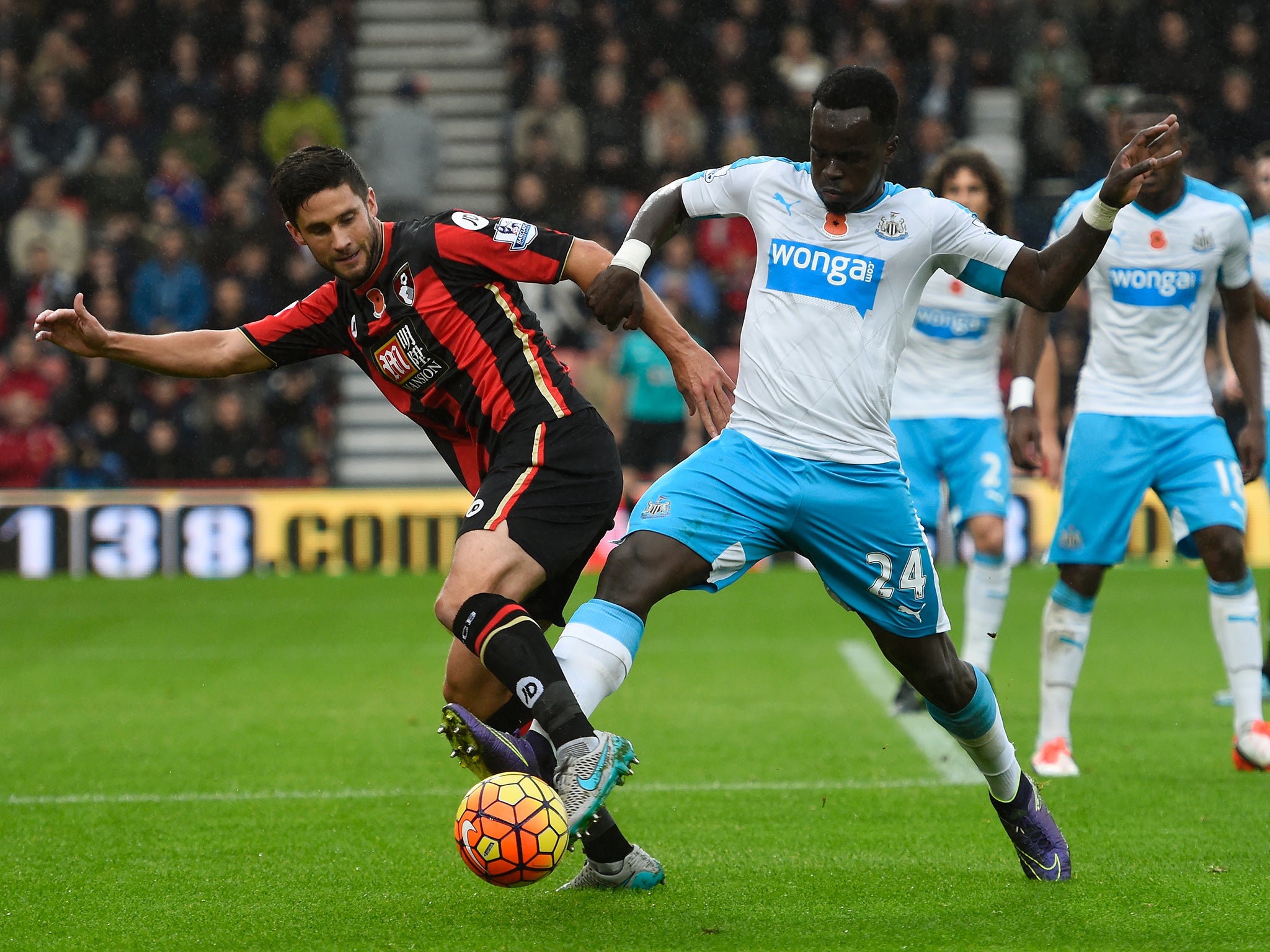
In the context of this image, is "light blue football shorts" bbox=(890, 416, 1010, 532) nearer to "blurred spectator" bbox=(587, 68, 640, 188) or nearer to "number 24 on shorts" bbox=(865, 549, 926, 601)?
"number 24 on shorts" bbox=(865, 549, 926, 601)

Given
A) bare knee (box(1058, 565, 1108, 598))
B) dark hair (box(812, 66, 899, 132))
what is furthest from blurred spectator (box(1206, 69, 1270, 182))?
dark hair (box(812, 66, 899, 132))

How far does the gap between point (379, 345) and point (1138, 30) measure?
1593 cm

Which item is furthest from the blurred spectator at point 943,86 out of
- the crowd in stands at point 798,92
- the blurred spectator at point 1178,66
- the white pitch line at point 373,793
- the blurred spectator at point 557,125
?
the white pitch line at point 373,793

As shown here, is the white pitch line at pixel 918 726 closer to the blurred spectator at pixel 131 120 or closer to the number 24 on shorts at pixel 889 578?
the number 24 on shorts at pixel 889 578

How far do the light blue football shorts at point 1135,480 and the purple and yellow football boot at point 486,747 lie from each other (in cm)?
306

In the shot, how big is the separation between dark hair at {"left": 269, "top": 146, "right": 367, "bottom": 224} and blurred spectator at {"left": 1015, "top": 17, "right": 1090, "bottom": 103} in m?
14.6

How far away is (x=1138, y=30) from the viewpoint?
18.5 m

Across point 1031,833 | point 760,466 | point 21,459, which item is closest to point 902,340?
point 760,466

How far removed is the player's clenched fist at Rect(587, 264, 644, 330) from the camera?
412 cm

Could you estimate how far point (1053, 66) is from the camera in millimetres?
17969

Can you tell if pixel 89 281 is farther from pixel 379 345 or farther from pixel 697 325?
pixel 379 345

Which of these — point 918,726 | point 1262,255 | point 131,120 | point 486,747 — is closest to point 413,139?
point 131,120

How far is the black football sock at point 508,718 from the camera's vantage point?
4676 millimetres

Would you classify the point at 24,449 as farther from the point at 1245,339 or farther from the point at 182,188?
the point at 1245,339
